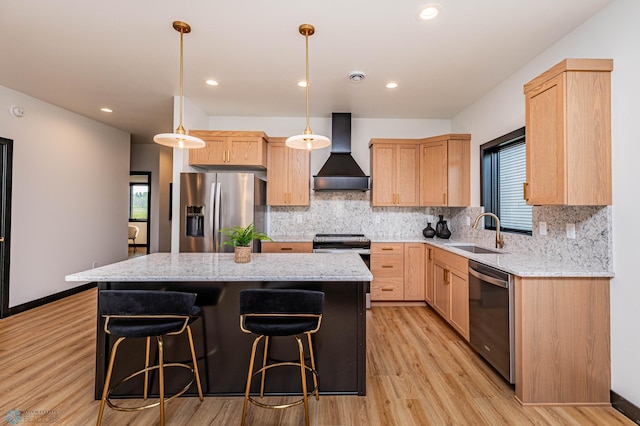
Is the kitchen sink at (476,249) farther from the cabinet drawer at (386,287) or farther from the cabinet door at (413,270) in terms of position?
the cabinet drawer at (386,287)

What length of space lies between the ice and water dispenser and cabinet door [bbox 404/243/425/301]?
8.76 feet

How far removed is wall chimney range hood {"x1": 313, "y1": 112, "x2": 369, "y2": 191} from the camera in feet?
13.3

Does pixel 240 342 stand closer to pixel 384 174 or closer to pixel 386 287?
pixel 386 287

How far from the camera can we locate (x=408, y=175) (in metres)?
4.20

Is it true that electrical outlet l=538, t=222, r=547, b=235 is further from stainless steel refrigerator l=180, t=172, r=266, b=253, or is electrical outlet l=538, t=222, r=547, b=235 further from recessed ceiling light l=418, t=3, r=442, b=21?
stainless steel refrigerator l=180, t=172, r=266, b=253

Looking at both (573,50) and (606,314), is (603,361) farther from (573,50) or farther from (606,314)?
(573,50)

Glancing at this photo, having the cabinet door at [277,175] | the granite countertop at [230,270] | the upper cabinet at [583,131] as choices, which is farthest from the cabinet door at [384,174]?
the upper cabinet at [583,131]

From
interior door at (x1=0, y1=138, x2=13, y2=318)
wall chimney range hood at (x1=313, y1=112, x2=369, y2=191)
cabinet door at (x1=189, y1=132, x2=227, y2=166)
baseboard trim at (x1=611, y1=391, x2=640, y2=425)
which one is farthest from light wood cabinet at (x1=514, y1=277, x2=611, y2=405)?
interior door at (x1=0, y1=138, x2=13, y2=318)

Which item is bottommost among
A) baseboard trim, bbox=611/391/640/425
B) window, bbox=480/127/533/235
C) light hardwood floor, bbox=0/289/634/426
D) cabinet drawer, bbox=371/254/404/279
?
light hardwood floor, bbox=0/289/634/426

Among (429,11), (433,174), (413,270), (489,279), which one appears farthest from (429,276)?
(429,11)

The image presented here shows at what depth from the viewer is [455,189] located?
3.90 metres

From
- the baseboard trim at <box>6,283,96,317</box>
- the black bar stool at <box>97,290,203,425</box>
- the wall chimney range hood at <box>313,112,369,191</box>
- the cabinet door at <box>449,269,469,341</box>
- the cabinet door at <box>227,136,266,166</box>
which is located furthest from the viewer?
the wall chimney range hood at <box>313,112,369,191</box>

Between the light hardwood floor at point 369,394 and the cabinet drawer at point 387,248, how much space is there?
3.72 ft

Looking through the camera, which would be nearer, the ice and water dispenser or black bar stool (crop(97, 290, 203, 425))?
black bar stool (crop(97, 290, 203, 425))
